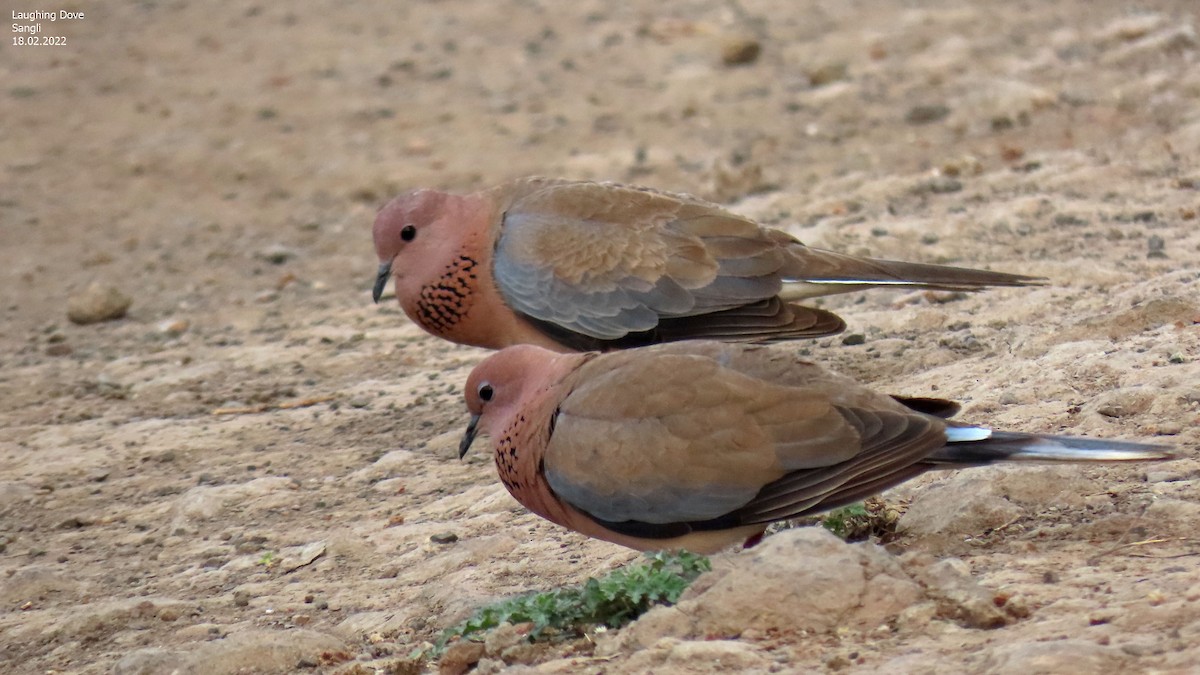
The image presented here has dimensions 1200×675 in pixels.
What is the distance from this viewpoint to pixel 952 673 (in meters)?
2.74

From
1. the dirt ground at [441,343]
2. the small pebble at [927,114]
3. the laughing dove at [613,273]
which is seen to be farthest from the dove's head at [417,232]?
the small pebble at [927,114]

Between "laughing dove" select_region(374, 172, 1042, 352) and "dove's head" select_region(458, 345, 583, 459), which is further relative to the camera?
"laughing dove" select_region(374, 172, 1042, 352)

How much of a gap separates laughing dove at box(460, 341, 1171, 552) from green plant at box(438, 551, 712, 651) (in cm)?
21

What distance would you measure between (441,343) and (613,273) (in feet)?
4.52

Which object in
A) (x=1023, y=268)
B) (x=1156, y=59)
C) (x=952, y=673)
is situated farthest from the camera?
(x=1156, y=59)

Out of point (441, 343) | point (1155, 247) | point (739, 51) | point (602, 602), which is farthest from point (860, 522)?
point (739, 51)

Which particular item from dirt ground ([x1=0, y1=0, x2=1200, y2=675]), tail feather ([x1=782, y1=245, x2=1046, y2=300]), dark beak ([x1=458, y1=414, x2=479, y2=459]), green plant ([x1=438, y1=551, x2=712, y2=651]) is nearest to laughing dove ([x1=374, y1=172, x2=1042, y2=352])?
tail feather ([x1=782, y1=245, x2=1046, y2=300])

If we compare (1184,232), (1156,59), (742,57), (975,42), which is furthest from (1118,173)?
(742,57)

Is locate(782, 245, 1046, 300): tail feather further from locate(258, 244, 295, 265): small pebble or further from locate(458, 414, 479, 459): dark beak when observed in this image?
locate(258, 244, 295, 265): small pebble

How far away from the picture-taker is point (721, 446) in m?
3.49

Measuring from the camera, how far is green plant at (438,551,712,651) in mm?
3258

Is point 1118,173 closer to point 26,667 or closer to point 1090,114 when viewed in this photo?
point 1090,114

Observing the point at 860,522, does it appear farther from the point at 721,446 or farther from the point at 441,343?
the point at 441,343

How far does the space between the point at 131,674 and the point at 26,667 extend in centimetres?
45
